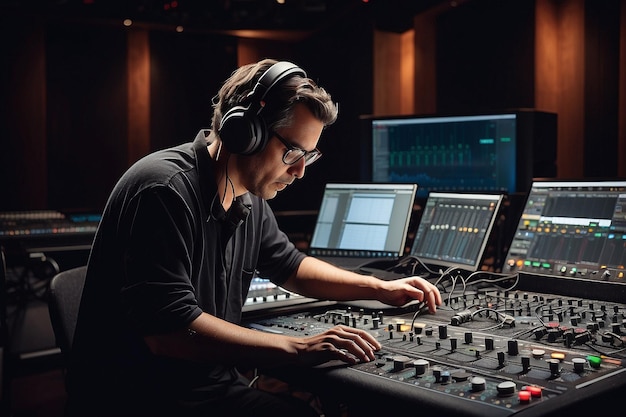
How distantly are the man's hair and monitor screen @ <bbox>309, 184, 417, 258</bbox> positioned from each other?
822 millimetres

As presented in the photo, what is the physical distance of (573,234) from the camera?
1860 mm

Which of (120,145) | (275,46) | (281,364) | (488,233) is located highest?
(275,46)

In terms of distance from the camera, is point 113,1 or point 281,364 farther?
point 113,1

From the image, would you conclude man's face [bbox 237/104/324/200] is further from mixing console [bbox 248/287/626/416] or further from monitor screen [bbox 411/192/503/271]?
monitor screen [bbox 411/192/503/271]

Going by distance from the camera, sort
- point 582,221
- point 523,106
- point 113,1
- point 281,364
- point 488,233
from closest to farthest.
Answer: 1. point 281,364
2. point 582,221
3. point 488,233
4. point 523,106
5. point 113,1

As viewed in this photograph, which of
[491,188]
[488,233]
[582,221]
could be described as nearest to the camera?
[582,221]

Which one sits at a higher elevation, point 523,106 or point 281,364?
point 523,106

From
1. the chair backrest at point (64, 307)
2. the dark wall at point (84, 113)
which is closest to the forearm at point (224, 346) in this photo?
the chair backrest at point (64, 307)

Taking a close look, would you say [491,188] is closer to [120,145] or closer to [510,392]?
[510,392]

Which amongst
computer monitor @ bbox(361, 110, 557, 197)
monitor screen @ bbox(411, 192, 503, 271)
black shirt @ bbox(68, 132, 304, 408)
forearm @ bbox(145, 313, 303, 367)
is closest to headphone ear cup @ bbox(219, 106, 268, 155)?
black shirt @ bbox(68, 132, 304, 408)

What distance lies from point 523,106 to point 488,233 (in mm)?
2143

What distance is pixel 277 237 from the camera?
1865 millimetres

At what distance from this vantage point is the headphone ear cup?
1416mm

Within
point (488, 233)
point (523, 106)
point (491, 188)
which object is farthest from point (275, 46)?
point (488, 233)
